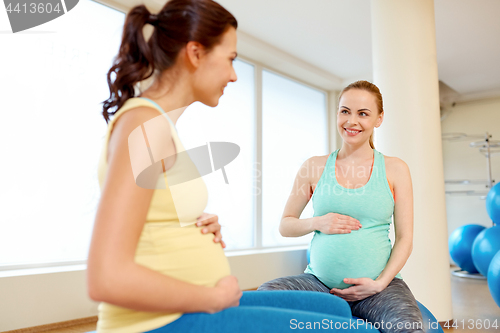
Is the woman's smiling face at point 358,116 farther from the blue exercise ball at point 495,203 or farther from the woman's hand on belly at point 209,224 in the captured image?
the blue exercise ball at point 495,203

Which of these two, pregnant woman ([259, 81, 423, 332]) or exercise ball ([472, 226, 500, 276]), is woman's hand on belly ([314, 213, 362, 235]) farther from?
exercise ball ([472, 226, 500, 276])

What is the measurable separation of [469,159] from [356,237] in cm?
569

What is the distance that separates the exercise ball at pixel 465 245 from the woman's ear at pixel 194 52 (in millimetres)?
4866

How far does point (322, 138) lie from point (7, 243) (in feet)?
14.5

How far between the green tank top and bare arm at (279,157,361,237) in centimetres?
3

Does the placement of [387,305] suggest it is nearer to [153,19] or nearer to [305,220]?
[305,220]

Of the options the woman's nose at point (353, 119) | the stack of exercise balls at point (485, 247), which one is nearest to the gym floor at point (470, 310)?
the stack of exercise balls at point (485, 247)

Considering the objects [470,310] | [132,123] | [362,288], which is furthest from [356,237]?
[470,310]

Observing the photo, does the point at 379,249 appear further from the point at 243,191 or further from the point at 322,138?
the point at 322,138

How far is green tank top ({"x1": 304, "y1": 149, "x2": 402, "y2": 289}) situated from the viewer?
1.28 metres

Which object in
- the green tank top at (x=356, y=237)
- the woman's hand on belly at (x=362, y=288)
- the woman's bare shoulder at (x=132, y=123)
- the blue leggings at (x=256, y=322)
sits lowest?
the woman's hand on belly at (x=362, y=288)

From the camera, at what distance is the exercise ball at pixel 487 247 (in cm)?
344

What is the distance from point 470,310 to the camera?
310cm

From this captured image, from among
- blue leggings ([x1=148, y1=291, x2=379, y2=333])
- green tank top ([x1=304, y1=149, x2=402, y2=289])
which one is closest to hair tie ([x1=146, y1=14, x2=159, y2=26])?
blue leggings ([x1=148, y1=291, x2=379, y2=333])
